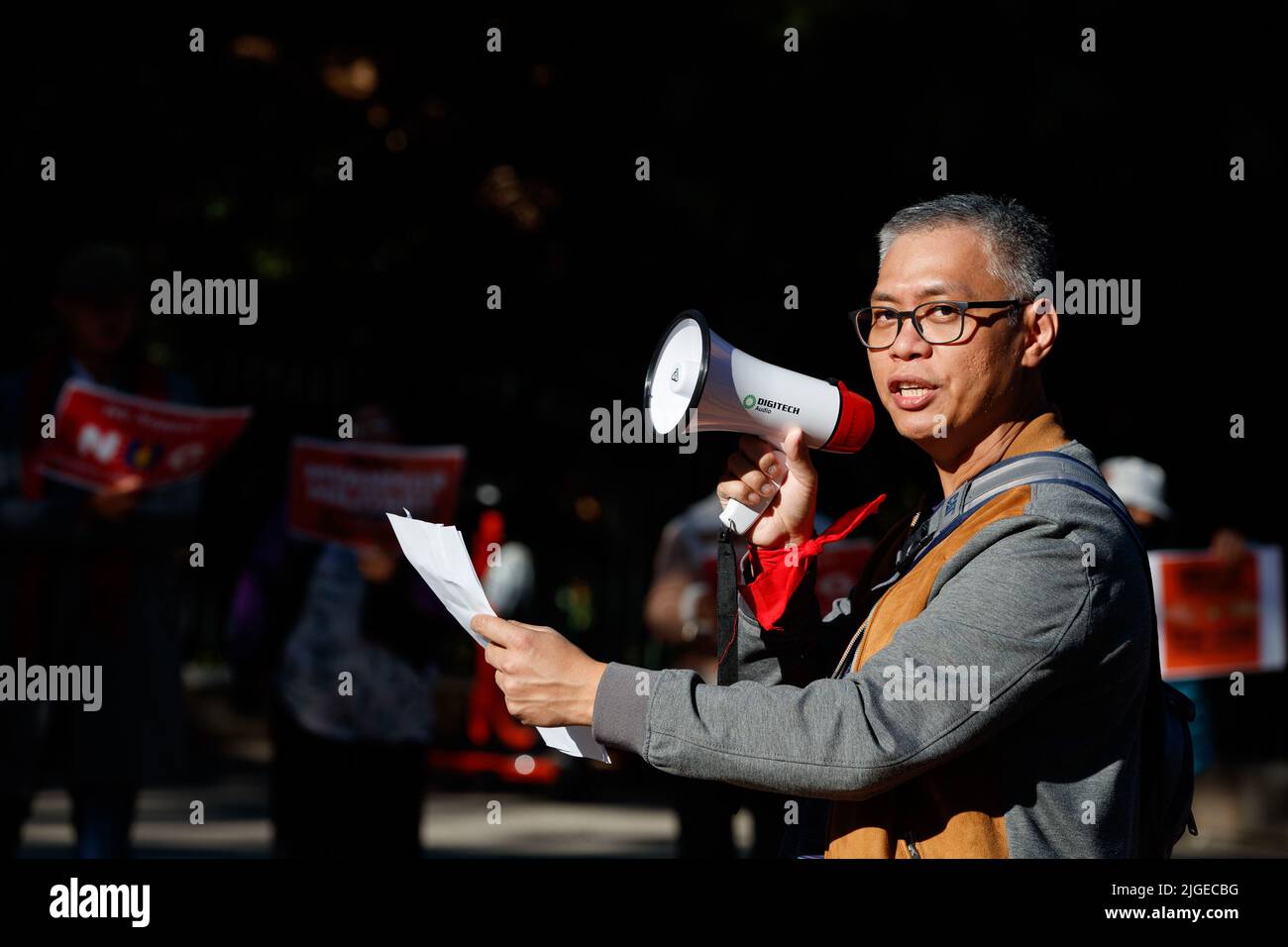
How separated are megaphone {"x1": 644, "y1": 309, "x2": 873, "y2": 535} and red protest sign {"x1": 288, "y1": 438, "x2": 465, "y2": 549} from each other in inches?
102

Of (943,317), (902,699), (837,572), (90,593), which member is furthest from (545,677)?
(837,572)

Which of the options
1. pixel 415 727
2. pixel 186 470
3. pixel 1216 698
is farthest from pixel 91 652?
pixel 1216 698

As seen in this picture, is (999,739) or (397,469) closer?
(999,739)

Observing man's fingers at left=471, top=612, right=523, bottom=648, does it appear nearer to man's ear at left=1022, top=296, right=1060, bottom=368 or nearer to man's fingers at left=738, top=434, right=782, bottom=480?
man's fingers at left=738, top=434, right=782, bottom=480

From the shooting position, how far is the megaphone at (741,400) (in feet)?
8.82

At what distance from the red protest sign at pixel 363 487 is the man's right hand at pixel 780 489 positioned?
262 centimetres

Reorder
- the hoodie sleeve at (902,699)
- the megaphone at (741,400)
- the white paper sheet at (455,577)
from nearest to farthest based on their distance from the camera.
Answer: the hoodie sleeve at (902,699) < the white paper sheet at (455,577) < the megaphone at (741,400)

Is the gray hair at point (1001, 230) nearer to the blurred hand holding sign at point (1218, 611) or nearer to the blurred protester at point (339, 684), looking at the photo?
the blurred protester at point (339, 684)

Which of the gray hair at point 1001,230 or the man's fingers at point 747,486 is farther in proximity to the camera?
the man's fingers at point 747,486

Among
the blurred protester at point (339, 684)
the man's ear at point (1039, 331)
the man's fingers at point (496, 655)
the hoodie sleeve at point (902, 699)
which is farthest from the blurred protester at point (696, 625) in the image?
the hoodie sleeve at point (902, 699)

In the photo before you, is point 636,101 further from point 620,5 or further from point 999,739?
point 999,739

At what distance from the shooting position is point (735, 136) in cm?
884

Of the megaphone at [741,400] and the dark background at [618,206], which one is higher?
the dark background at [618,206]
